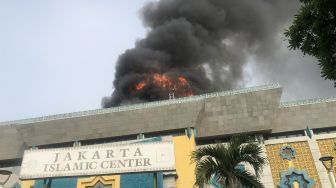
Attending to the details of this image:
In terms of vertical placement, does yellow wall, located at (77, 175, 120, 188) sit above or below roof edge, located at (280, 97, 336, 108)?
below

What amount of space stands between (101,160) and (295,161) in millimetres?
25575

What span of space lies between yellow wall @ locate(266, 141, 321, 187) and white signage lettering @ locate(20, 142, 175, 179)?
22209 millimetres

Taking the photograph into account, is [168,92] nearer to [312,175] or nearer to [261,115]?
[261,115]

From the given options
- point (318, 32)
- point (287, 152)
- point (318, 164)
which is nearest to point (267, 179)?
point (287, 152)

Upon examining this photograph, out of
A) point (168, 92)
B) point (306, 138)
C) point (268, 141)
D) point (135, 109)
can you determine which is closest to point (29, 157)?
point (135, 109)

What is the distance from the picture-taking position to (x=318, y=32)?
1166cm

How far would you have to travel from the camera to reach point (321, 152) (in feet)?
122

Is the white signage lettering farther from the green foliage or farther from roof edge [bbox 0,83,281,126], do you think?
roof edge [bbox 0,83,281,126]

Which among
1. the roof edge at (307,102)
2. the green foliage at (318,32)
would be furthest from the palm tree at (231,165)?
the roof edge at (307,102)

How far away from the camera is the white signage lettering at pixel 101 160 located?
1788 cm

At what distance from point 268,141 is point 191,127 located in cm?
866

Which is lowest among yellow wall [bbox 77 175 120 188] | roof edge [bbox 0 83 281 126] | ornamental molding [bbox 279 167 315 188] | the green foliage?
the green foliage

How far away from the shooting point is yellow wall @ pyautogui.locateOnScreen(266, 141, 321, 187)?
36.1 meters

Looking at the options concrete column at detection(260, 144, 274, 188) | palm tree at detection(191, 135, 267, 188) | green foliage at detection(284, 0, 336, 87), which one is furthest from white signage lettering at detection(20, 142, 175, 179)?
concrete column at detection(260, 144, 274, 188)
